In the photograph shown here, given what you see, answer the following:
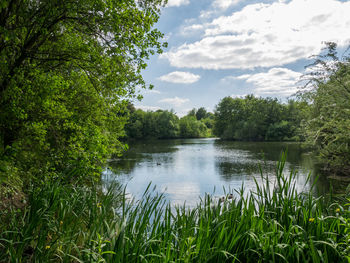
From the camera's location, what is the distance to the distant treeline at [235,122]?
57.2 m

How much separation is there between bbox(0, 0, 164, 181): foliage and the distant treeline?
1911 inches

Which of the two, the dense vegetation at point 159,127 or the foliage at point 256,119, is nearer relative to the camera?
the foliage at point 256,119

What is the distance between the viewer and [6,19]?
182 inches

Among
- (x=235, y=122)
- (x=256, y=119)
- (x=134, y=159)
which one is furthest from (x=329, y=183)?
(x=235, y=122)

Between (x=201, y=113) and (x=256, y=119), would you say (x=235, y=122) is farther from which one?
(x=201, y=113)

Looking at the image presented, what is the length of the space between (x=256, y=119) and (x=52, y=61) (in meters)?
61.4

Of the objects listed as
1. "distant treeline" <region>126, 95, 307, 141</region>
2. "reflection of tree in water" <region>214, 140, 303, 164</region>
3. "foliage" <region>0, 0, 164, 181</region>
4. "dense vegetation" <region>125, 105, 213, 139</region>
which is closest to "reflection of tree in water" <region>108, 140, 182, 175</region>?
Result: "foliage" <region>0, 0, 164, 181</region>

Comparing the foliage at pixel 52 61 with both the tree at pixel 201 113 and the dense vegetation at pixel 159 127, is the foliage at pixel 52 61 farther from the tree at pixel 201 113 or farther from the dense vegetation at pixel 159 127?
the tree at pixel 201 113

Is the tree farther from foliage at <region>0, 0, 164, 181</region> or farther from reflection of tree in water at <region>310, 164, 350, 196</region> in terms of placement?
foliage at <region>0, 0, 164, 181</region>

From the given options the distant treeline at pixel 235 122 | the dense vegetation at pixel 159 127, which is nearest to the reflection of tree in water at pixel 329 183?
the distant treeline at pixel 235 122

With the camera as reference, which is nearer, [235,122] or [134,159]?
[134,159]

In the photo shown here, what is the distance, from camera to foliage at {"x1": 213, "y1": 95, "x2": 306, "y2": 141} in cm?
5519

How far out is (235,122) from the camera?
7131 centimetres

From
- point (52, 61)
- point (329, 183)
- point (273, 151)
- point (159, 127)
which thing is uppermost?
point (159, 127)
